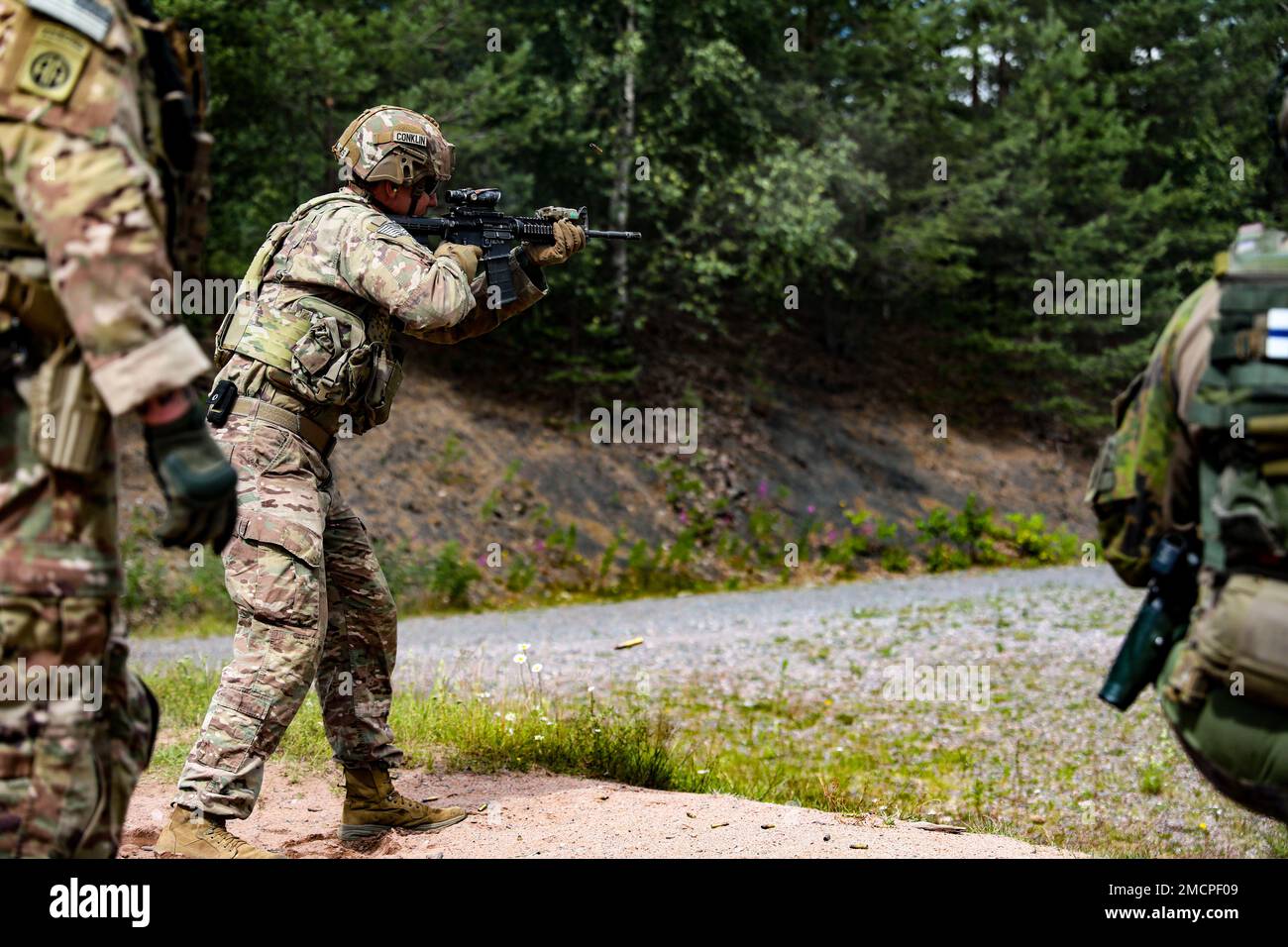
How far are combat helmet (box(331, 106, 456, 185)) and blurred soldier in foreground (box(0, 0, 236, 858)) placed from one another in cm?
191

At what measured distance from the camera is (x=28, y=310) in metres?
2.73

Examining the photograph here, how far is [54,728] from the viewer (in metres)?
2.70

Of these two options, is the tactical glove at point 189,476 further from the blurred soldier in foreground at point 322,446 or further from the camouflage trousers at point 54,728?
the blurred soldier in foreground at point 322,446

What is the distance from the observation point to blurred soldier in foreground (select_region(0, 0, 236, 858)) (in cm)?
262

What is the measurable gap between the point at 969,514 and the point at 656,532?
4998 mm

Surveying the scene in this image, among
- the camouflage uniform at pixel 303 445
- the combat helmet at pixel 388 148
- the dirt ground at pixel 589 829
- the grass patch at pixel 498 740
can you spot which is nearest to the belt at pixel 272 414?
the camouflage uniform at pixel 303 445

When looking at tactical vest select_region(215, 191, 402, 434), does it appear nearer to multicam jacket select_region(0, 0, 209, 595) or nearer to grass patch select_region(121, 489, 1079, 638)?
multicam jacket select_region(0, 0, 209, 595)

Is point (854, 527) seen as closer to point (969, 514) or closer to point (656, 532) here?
point (969, 514)

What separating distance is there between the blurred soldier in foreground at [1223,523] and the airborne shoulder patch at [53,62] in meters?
2.47

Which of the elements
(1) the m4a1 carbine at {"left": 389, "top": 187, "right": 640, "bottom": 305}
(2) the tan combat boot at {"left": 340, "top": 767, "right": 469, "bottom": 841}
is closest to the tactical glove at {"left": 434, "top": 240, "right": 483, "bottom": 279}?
(1) the m4a1 carbine at {"left": 389, "top": 187, "right": 640, "bottom": 305}

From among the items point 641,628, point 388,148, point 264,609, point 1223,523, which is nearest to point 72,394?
point 264,609

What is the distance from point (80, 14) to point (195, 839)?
262 centimetres

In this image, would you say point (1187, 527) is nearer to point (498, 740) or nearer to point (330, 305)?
point (330, 305)
